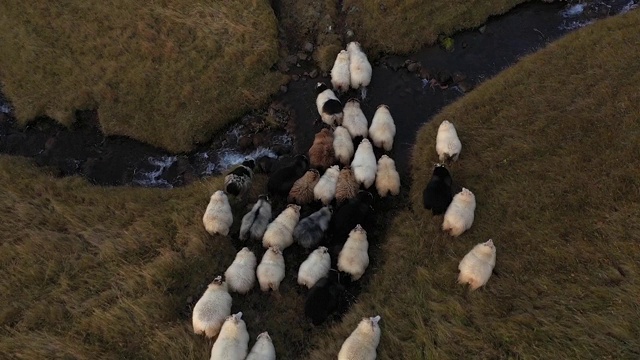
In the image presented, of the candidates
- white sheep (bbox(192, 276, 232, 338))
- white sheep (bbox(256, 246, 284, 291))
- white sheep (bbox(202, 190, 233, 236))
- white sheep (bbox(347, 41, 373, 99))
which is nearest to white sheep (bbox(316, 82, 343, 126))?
white sheep (bbox(347, 41, 373, 99))

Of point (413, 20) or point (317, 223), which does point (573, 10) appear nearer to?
point (413, 20)

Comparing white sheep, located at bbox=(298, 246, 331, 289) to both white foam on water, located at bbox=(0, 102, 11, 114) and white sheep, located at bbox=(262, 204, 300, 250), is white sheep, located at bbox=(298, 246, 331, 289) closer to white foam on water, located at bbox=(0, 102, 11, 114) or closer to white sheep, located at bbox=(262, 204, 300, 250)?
white sheep, located at bbox=(262, 204, 300, 250)

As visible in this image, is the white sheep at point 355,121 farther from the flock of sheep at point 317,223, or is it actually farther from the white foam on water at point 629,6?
the white foam on water at point 629,6

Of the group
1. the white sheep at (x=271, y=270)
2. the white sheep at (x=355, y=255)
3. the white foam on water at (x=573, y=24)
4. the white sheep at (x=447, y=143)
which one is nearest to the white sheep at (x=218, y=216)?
the white sheep at (x=271, y=270)

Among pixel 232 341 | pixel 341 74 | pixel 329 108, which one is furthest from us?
pixel 341 74

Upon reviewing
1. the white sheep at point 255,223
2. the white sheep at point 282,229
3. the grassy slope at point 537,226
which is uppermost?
the white sheep at point 255,223

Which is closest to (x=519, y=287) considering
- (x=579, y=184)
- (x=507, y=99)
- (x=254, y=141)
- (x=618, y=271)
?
(x=618, y=271)

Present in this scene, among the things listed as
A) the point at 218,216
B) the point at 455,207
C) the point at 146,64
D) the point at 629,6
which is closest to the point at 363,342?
the point at 455,207
